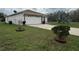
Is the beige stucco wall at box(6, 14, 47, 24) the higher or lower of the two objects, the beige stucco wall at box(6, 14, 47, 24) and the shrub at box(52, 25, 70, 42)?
the higher

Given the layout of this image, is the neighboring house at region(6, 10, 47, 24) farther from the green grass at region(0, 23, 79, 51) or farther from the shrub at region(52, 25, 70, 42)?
the shrub at region(52, 25, 70, 42)

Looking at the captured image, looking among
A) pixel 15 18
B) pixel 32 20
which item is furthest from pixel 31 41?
pixel 15 18

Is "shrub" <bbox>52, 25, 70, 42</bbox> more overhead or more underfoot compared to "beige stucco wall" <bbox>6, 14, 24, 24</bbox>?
more underfoot

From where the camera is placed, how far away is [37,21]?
10.1 feet

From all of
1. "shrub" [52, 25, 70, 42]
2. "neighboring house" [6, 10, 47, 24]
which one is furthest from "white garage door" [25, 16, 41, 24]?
"shrub" [52, 25, 70, 42]

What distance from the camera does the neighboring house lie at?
9.96 feet

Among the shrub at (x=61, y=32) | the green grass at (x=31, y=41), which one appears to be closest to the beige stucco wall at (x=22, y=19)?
the green grass at (x=31, y=41)

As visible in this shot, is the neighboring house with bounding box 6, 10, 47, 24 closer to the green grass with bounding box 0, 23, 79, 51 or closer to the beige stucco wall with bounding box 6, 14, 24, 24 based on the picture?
the beige stucco wall with bounding box 6, 14, 24, 24

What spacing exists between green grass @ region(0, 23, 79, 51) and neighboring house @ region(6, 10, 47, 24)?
0.50 feet

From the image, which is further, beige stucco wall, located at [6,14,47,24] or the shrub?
beige stucco wall, located at [6,14,47,24]
